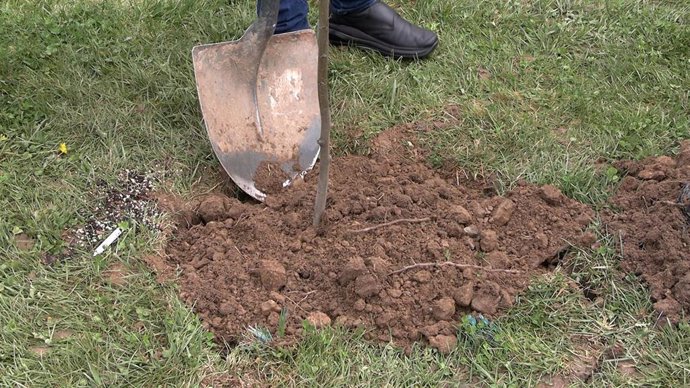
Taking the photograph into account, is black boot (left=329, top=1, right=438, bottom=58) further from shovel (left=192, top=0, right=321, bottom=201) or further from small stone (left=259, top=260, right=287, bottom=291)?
small stone (left=259, top=260, right=287, bottom=291)

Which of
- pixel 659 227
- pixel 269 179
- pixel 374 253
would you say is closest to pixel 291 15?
pixel 269 179

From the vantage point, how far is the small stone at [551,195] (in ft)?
8.22

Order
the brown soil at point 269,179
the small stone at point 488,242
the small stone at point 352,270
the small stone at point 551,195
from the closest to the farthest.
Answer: the small stone at point 352,270 < the small stone at point 488,242 < the small stone at point 551,195 < the brown soil at point 269,179

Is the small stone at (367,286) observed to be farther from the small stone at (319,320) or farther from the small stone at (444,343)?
the small stone at (444,343)

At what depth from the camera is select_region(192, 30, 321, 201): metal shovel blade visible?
2.66m

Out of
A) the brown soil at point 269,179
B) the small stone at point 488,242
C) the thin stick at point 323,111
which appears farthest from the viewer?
the brown soil at point 269,179

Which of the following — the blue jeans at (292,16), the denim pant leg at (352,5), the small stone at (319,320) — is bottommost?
the small stone at (319,320)

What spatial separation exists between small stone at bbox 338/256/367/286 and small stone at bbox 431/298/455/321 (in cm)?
26

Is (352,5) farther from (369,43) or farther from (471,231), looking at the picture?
(471,231)

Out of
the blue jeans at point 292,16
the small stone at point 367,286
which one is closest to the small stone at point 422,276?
the small stone at point 367,286

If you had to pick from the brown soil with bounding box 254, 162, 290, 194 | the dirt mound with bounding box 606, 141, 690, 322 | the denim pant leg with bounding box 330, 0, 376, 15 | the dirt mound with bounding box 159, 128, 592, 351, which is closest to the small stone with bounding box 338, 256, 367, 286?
the dirt mound with bounding box 159, 128, 592, 351

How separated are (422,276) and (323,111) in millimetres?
619

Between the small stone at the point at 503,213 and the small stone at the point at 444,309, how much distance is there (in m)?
0.42

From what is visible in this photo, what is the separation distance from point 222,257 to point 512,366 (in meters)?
1.01
